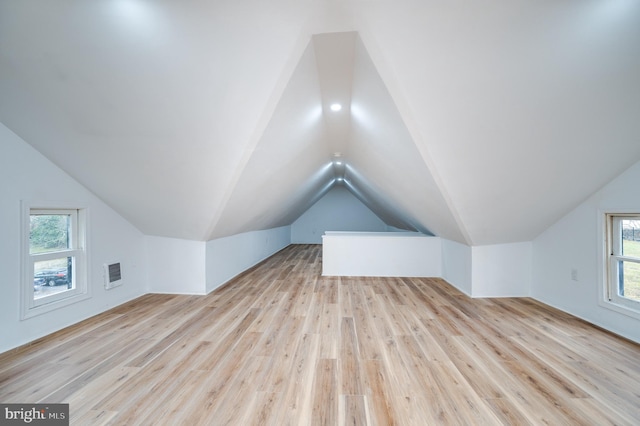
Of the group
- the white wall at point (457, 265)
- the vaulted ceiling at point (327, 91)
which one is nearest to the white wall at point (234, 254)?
the vaulted ceiling at point (327, 91)

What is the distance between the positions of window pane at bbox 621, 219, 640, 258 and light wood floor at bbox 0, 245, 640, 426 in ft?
2.75

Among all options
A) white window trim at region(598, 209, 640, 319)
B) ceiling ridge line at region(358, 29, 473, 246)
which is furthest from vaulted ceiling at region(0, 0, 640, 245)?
white window trim at region(598, 209, 640, 319)

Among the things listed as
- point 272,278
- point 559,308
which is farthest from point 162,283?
point 559,308

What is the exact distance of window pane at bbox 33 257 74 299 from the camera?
2.70m

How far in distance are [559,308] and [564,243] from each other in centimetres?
79

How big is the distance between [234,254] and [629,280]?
16.9 ft

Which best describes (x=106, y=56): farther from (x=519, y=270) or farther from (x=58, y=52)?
(x=519, y=270)

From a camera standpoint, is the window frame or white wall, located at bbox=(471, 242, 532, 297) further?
white wall, located at bbox=(471, 242, 532, 297)

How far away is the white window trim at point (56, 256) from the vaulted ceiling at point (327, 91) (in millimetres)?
398

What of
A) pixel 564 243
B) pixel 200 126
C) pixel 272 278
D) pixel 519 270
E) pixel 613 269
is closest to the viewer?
pixel 200 126

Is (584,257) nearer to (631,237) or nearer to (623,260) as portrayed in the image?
(623,260)

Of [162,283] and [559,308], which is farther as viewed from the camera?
A: [162,283]

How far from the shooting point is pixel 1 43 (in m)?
1.78

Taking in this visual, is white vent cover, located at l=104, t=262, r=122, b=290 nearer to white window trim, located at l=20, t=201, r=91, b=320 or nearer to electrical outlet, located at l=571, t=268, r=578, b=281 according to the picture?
white window trim, located at l=20, t=201, r=91, b=320
